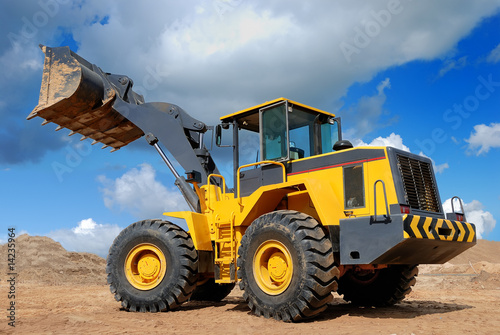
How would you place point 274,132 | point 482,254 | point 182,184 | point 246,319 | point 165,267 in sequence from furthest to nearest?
1. point 482,254
2. point 182,184
3. point 165,267
4. point 274,132
5. point 246,319

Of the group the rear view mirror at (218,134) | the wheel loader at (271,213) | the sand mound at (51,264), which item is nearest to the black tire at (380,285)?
the wheel loader at (271,213)

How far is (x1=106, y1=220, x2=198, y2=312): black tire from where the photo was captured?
8078 millimetres

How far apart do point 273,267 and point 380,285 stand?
8.44ft

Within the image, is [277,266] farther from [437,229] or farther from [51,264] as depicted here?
[51,264]

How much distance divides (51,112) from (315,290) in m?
6.27

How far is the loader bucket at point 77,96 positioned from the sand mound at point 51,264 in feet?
32.3

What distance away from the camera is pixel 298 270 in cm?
644

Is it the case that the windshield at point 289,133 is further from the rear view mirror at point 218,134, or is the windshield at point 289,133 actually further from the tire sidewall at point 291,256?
the tire sidewall at point 291,256

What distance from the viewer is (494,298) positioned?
10414 millimetres

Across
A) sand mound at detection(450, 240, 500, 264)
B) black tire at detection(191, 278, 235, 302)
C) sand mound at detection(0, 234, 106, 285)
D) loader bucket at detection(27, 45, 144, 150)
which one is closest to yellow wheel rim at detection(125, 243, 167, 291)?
black tire at detection(191, 278, 235, 302)

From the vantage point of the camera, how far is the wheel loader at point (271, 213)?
6438mm

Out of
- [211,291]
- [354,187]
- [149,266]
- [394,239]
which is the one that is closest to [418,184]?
[354,187]

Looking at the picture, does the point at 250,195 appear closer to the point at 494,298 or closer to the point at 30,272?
the point at 494,298

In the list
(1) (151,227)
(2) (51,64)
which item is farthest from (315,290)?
(2) (51,64)
